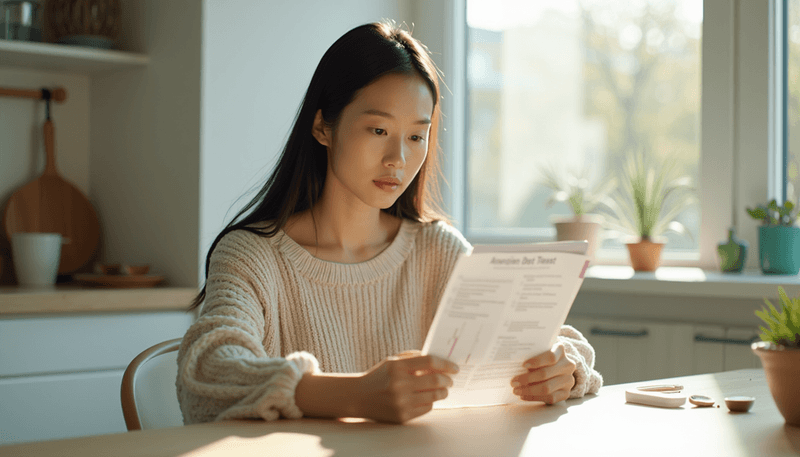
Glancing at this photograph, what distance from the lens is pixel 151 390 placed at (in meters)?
1.35

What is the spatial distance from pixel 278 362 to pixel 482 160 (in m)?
1.98

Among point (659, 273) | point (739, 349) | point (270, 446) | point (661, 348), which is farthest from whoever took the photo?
point (659, 273)

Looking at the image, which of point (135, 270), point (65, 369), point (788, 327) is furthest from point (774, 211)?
point (65, 369)

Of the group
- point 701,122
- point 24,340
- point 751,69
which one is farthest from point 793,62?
point 24,340

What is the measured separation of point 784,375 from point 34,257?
6.74ft

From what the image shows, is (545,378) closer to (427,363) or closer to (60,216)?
(427,363)

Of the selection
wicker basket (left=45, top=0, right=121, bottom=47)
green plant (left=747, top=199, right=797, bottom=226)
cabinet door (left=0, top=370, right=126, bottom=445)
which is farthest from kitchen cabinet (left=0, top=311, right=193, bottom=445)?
green plant (left=747, top=199, right=797, bottom=226)

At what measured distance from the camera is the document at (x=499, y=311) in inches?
36.1

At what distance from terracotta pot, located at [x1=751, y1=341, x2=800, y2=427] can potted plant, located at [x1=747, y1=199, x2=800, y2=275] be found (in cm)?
116

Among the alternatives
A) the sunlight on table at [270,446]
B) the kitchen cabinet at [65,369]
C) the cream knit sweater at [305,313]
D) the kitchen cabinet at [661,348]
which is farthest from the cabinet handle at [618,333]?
the sunlight on table at [270,446]

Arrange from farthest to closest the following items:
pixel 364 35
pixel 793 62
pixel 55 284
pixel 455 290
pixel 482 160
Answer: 1. pixel 482 160
2. pixel 55 284
3. pixel 793 62
4. pixel 364 35
5. pixel 455 290

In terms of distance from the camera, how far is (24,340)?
2.01 meters

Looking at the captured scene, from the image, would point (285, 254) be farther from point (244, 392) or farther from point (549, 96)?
point (549, 96)

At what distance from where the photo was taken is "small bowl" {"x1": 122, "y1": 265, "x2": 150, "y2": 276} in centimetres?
228
